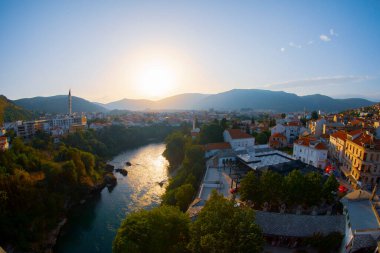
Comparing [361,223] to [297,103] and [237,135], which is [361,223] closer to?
[237,135]

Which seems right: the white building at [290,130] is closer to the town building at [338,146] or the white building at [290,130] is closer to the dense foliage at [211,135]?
the town building at [338,146]

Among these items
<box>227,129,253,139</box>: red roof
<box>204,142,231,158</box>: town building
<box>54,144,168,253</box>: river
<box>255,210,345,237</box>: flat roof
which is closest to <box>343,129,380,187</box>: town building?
<box>255,210,345,237</box>: flat roof

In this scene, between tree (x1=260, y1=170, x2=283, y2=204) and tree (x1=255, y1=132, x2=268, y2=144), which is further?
tree (x1=255, y1=132, x2=268, y2=144)

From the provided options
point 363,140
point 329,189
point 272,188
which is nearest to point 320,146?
point 363,140

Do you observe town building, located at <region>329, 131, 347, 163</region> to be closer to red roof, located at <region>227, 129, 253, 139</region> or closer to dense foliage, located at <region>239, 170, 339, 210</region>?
red roof, located at <region>227, 129, 253, 139</region>

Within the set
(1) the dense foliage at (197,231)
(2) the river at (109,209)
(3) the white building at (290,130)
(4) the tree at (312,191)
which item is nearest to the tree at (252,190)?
(4) the tree at (312,191)
